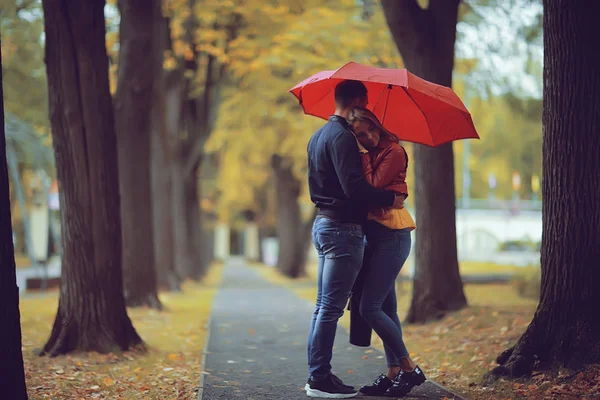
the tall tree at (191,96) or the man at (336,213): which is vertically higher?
the tall tree at (191,96)

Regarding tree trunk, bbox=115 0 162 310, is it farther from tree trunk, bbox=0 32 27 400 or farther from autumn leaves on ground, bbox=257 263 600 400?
tree trunk, bbox=0 32 27 400

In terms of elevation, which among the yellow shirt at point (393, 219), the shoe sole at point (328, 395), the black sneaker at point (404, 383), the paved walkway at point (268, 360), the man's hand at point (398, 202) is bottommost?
the paved walkway at point (268, 360)

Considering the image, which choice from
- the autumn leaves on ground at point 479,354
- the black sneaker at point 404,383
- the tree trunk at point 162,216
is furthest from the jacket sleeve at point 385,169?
the tree trunk at point 162,216

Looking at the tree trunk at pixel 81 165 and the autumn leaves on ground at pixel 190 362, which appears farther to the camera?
the tree trunk at pixel 81 165

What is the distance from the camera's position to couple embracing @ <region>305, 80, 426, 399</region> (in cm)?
586

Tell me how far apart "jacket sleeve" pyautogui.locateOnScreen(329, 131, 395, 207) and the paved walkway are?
4.85 ft

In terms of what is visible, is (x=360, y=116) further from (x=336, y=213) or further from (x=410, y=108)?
(x=410, y=108)

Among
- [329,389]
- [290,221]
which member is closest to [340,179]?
[329,389]

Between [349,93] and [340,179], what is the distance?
0.66m

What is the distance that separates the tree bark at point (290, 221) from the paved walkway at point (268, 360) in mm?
15756

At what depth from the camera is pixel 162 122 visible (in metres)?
20.2

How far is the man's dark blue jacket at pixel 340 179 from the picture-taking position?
5738mm

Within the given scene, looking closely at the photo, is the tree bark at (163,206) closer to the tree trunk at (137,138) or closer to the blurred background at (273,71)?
the blurred background at (273,71)

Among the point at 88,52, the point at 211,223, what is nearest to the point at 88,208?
the point at 88,52
